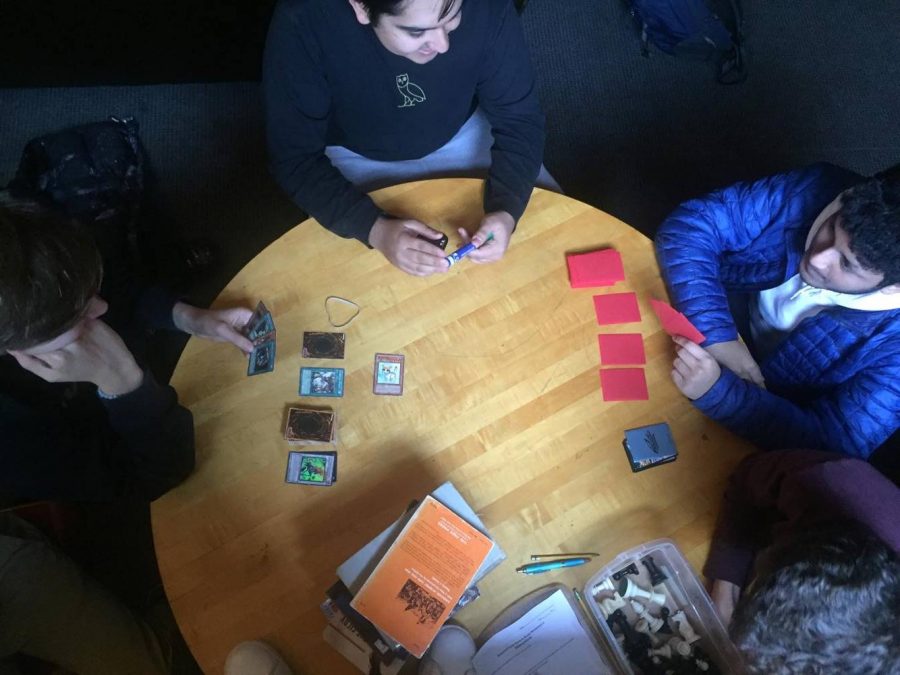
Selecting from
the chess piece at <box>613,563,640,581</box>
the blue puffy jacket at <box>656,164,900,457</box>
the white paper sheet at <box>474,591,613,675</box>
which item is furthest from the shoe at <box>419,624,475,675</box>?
the blue puffy jacket at <box>656,164,900,457</box>

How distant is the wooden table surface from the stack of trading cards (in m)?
0.02

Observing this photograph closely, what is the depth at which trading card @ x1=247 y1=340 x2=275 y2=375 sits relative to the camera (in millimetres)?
1264

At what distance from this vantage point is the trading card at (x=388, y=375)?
126 centimetres

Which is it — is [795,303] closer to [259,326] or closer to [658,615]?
[658,615]

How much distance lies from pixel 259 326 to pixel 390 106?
584mm

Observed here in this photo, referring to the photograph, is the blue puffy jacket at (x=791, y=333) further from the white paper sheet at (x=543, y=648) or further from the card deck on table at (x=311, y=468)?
the card deck on table at (x=311, y=468)

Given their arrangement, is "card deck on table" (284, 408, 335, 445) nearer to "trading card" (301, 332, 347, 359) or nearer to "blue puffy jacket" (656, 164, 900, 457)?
"trading card" (301, 332, 347, 359)

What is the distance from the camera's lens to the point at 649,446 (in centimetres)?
124

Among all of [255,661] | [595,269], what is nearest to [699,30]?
[595,269]

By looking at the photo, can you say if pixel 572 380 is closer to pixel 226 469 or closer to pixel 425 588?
pixel 425 588

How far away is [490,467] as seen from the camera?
1.22 metres

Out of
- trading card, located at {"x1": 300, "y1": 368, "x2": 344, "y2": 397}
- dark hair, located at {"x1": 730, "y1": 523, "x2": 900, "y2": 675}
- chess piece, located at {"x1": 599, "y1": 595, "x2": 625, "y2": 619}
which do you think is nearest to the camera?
dark hair, located at {"x1": 730, "y1": 523, "x2": 900, "y2": 675}

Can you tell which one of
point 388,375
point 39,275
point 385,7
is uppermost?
point 385,7

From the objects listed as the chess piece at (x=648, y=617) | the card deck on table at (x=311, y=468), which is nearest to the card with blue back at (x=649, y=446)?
the chess piece at (x=648, y=617)
